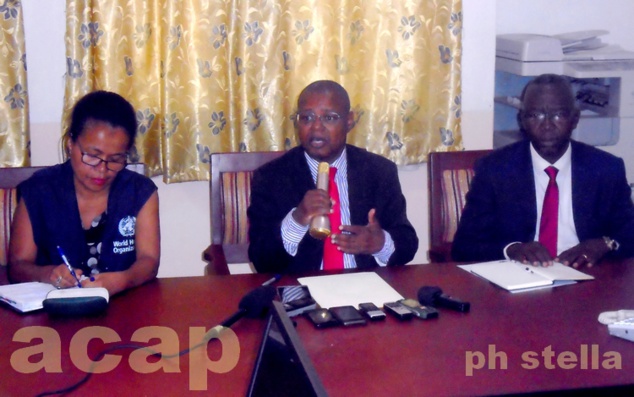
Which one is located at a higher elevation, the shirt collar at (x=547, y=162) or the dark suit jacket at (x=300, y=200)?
the shirt collar at (x=547, y=162)

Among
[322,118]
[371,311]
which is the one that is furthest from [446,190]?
[371,311]

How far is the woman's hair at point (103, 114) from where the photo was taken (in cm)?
199

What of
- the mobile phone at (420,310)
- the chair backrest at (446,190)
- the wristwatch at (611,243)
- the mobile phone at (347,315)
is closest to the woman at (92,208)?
the mobile phone at (347,315)

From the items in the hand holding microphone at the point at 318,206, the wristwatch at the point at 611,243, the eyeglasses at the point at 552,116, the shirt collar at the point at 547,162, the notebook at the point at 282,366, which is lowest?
the wristwatch at the point at 611,243

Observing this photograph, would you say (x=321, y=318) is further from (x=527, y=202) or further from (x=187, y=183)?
(x=187, y=183)

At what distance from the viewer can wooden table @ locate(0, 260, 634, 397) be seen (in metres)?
1.32

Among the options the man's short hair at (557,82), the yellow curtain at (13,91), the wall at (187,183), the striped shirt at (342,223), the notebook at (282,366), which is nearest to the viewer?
the notebook at (282,366)

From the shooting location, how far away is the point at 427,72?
308cm

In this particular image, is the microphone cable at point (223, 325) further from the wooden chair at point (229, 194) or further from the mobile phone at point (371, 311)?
the wooden chair at point (229, 194)

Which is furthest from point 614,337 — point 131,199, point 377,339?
point 131,199

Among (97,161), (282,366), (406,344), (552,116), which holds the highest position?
(552,116)

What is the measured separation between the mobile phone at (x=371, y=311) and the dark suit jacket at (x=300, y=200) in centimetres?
52

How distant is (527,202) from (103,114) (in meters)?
1.35

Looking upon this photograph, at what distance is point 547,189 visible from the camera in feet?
7.57
